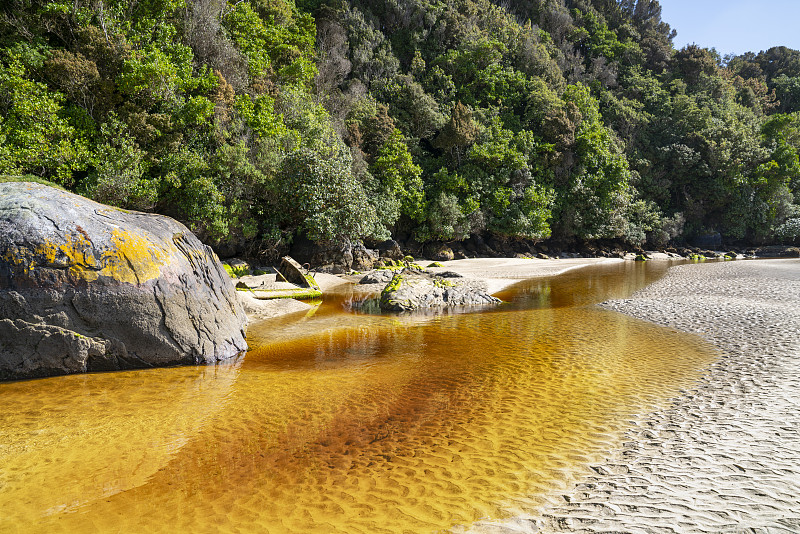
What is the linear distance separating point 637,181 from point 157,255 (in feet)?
176

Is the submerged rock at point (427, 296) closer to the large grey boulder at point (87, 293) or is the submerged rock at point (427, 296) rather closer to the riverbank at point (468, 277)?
the riverbank at point (468, 277)

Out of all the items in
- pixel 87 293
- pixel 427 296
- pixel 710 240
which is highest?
pixel 710 240

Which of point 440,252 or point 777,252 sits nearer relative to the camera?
point 440,252

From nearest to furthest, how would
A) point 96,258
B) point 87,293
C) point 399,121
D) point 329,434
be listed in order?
point 329,434, point 87,293, point 96,258, point 399,121

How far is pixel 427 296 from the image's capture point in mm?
15867

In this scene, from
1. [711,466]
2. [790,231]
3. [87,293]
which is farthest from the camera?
[790,231]

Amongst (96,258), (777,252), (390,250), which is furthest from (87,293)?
(777,252)

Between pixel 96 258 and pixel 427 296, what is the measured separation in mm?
11027

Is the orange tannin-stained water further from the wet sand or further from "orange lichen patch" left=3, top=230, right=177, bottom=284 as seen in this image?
"orange lichen patch" left=3, top=230, right=177, bottom=284

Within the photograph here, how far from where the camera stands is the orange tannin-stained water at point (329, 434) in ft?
12.1

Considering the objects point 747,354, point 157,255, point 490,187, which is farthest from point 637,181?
point 157,255

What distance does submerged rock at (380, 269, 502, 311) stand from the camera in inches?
588

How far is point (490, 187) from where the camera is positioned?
127 ft

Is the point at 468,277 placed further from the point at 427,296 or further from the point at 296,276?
the point at 296,276
